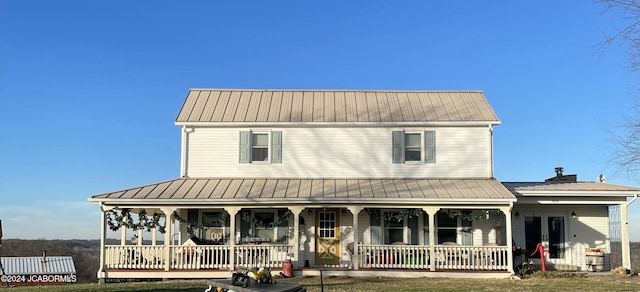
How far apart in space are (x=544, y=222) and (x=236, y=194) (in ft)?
32.4

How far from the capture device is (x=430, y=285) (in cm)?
1443

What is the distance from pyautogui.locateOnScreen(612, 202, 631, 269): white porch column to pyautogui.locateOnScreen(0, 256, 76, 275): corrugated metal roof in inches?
858

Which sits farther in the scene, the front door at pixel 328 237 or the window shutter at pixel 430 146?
the window shutter at pixel 430 146

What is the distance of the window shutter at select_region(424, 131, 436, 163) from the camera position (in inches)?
754

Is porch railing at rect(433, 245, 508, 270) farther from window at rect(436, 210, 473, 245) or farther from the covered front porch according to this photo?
window at rect(436, 210, 473, 245)

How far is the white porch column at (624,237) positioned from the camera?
17781 mm

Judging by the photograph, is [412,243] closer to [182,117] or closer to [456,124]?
[456,124]

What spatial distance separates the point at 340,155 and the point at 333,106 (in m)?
2.17

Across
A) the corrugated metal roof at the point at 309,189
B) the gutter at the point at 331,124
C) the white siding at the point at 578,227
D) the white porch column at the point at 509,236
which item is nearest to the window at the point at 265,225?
the corrugated metal roof at the point at 309,189

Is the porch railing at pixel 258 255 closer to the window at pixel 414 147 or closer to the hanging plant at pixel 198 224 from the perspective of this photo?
the hanging plant at pixel 198 224

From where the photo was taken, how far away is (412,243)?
18484 mm

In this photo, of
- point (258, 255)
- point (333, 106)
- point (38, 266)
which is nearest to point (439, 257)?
point (258, 255)

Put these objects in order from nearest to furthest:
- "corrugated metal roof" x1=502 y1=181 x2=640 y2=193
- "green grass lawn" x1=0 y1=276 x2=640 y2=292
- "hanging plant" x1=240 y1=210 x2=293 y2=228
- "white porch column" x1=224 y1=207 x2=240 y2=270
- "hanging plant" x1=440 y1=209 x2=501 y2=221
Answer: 1. "green grass lawn" x1=0 y1=276 x2=640 y2=292
2. "white porch column" x1=224 y1=207 x2=240 y2=270
3. "hanging plant" x1=440 y1=209 x2=501 y2=221
4. "hanging plant" x1=240 y1=210 x2=293 y2=228
5. "corrugated metal roof" x1=502 y1=181 x2=640 y2=193

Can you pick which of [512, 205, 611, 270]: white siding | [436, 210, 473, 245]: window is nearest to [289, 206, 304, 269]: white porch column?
[436, 210, 473, 245]: window
